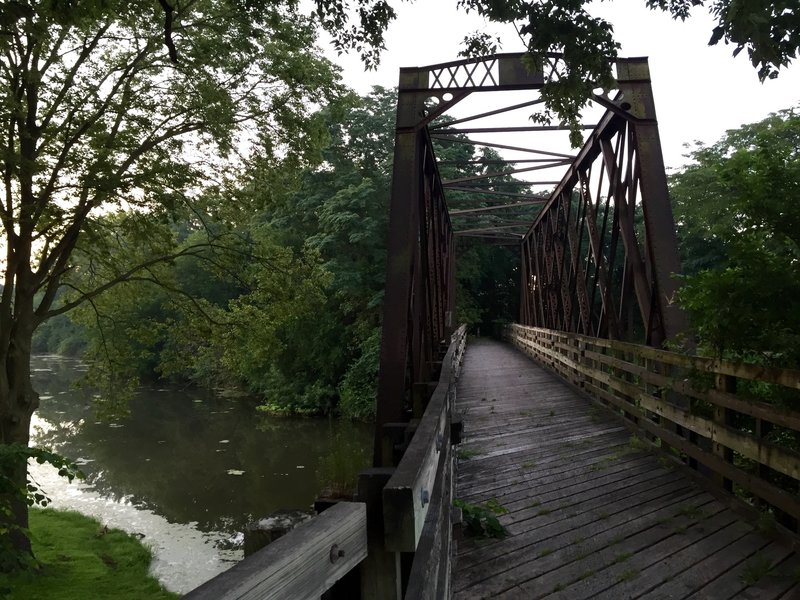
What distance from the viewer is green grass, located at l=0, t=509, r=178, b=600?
28.0 ft

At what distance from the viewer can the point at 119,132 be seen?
9.83m

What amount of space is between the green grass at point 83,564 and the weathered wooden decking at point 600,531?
6.54 m

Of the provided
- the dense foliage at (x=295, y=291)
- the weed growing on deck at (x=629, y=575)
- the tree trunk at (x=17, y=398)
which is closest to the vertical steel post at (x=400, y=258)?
the weed growing on deck at (x=629, y=575)

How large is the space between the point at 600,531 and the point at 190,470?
1535 cm

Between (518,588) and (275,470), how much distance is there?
14.7 meters

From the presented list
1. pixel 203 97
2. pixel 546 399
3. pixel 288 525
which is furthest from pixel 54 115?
pixel 288 525

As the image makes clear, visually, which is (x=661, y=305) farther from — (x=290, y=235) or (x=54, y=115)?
(x=290, y=235)

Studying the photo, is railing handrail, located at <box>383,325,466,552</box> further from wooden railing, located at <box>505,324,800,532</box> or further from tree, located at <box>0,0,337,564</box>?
tree, located at <box>0,0,337,564</box>

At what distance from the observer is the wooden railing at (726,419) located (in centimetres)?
367

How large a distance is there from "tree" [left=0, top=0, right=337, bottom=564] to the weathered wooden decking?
19.1ft

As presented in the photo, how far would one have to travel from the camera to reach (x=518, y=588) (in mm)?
3051

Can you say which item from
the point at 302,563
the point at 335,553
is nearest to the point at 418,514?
the point at 335,553

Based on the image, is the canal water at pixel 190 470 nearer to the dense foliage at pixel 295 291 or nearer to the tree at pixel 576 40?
the dense foliage at pixel 295 291

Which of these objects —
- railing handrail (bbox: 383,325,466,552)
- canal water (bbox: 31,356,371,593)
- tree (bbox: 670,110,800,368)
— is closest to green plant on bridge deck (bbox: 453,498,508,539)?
railing handrail (bbox: 383,325,466,552)
